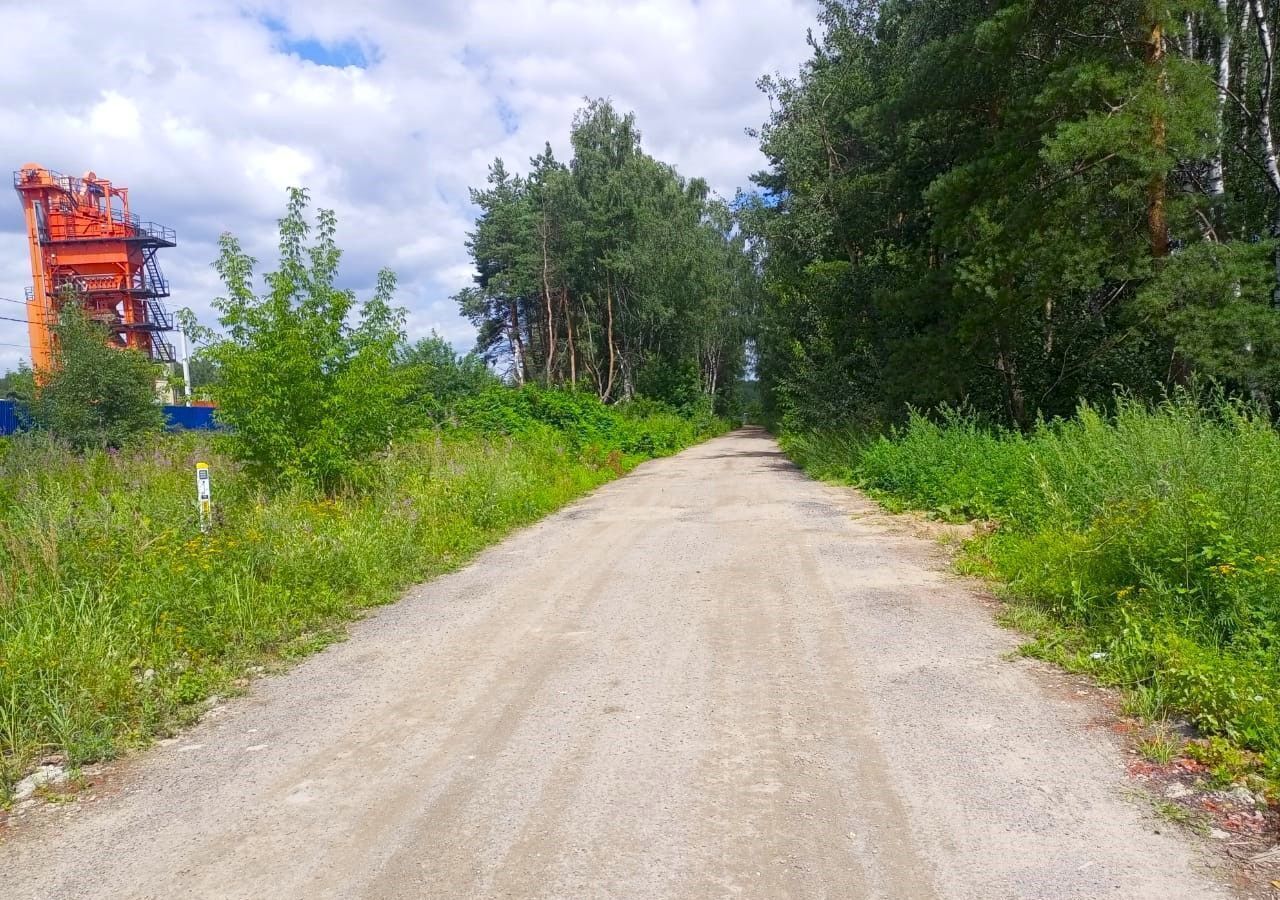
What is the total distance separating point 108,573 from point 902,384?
58.8ft

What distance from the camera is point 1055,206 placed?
15.7m

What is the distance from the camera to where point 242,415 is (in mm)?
11688

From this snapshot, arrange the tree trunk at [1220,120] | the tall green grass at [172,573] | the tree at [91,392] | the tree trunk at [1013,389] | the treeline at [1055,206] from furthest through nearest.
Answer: the tree at [91,392] → the tree trunk at [1013,389] → the tree trunk at [1220,120] → the treeline at [1055,206] → the tall green grass at [172,573]

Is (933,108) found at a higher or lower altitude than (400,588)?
higher

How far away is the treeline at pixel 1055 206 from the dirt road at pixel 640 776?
8.88 meters

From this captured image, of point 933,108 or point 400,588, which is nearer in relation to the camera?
point 400,588

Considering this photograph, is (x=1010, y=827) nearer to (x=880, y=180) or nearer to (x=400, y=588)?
(x=400, y=588)

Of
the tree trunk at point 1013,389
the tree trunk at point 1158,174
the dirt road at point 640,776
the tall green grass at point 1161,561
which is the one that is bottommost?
the dirt road at point 640,776

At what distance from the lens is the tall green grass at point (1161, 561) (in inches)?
184

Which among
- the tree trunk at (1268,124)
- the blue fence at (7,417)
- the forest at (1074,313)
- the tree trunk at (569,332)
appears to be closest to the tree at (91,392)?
the blue fence at (7,417)

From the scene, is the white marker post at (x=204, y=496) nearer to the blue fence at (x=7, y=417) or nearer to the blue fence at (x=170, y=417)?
the blue fence at (x=170, y=417)

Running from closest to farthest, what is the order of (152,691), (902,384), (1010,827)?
(1010,827)
(152,691)
(902,384)

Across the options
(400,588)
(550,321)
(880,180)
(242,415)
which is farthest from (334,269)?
(550,321)

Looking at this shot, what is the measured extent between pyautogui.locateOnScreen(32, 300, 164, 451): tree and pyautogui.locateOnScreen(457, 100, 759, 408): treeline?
20.5 m
